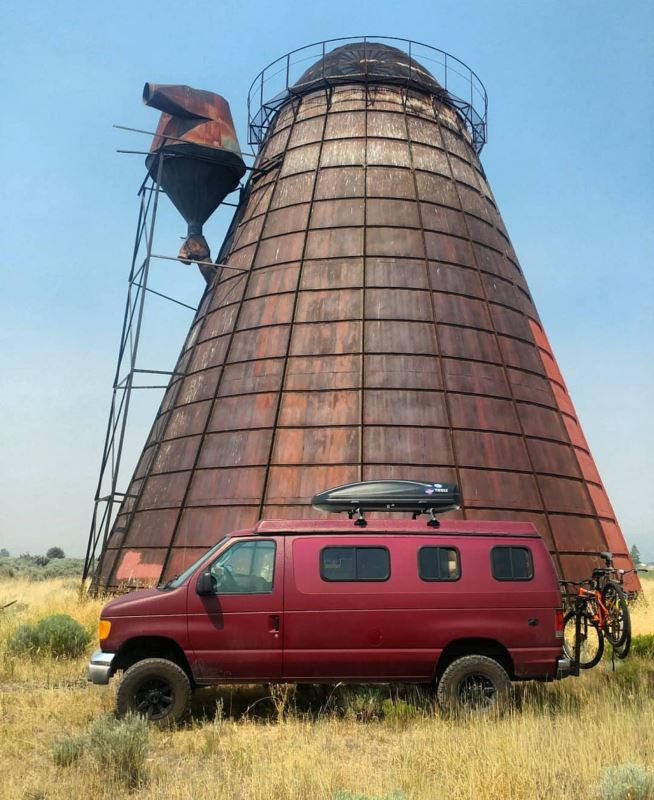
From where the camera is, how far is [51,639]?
10797 millimetres

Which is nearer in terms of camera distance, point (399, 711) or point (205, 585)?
point (205, 585)

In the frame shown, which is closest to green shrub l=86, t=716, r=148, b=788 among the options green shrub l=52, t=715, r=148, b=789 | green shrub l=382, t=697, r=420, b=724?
green shrub l=52, t=715, r=148, b=789

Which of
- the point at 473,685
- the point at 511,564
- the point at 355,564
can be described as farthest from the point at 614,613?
the point at 355,564

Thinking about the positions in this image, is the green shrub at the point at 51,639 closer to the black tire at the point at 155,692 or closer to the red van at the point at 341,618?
the red van at the point at 341,618

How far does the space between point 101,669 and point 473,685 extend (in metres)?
4.10

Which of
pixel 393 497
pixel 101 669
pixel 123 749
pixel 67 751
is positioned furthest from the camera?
pixel 393 497

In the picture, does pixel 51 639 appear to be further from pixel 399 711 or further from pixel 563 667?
pixel 563 667

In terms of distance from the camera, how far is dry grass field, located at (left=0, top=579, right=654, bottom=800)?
5.39 m

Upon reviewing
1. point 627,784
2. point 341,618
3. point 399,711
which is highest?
point 341,618

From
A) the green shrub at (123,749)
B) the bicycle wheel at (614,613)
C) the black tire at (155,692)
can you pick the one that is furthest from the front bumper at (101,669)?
the bicycle wheel at (614,613)

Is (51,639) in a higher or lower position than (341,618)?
higher

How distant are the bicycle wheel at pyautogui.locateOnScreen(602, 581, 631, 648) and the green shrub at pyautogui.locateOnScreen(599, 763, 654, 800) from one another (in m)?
3.63

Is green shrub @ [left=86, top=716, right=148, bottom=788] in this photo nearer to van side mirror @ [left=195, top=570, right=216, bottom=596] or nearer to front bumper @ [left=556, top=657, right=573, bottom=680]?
van side mirror @ [left=195, top=570, right=216, bottom=596]

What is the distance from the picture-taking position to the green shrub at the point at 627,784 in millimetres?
4930
